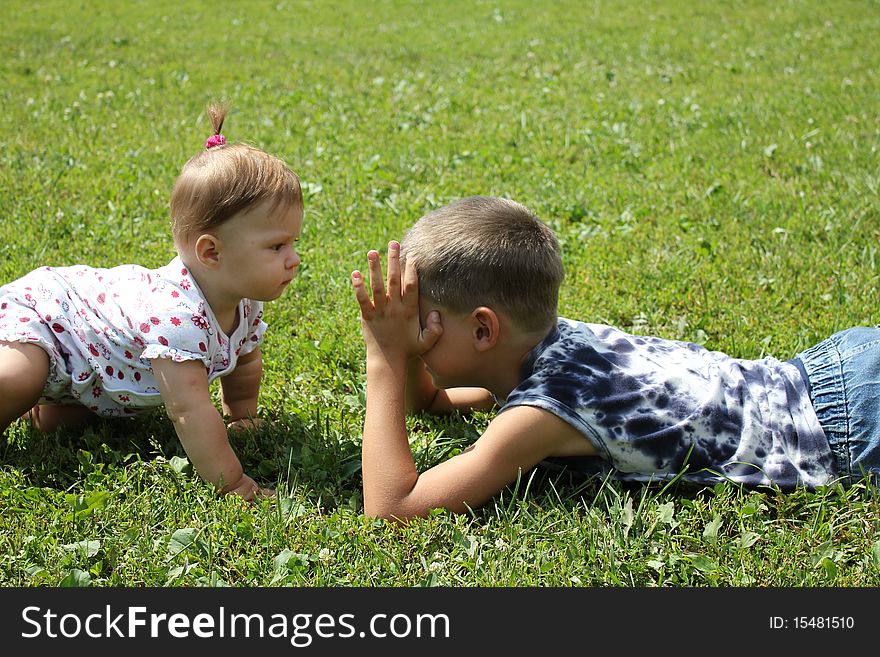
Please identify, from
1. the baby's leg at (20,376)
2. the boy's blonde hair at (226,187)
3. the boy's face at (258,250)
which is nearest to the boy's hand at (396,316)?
the boy's face at (258,250)

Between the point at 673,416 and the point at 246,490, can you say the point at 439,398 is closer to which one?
the point at 246,490

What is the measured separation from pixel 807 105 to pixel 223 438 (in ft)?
22.8

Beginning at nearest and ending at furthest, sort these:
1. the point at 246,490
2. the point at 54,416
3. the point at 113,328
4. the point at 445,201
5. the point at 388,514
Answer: the point at 388,514 < the point at 246,490 < the point at 113,328 < the point at 54,416 < the point at 445,201

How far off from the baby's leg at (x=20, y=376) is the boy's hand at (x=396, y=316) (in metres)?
1.27

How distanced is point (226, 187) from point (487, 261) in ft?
3.15

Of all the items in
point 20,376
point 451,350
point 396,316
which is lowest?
point 20,376

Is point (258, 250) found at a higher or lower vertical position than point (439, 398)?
higher

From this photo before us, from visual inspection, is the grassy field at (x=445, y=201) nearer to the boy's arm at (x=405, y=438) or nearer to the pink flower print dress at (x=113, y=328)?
the boy's arm at (x=405, y=438)

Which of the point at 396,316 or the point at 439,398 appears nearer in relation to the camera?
the point at 396,316

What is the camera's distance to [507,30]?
13.5m

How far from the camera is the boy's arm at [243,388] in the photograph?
3855 mm

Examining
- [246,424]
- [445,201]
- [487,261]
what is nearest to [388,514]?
[487,261]

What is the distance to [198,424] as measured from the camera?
3.21 metres

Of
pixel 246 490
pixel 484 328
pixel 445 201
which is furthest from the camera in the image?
pixel 445 201
